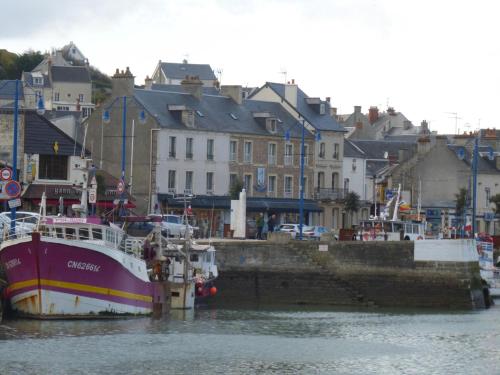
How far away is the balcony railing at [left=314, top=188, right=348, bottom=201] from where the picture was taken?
285 feet

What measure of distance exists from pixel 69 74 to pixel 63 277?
98.9 m

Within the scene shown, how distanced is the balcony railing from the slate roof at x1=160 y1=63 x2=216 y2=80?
47642 mm

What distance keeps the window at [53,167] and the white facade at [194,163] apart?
12714mm

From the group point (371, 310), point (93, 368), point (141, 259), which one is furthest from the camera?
point (371, 310)

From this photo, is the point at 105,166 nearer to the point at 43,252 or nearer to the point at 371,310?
the point at 371,310

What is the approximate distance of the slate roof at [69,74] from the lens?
140m

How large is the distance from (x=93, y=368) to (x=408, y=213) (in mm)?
38802

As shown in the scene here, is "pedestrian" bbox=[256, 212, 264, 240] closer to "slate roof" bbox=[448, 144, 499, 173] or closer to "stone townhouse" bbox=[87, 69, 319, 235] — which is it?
"stone townhouse" bbox=[87, 69, 319, 235]

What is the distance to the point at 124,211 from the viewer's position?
170ft

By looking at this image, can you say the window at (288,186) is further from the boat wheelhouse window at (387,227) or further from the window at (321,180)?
the boat wheelhouse window at (387,227)

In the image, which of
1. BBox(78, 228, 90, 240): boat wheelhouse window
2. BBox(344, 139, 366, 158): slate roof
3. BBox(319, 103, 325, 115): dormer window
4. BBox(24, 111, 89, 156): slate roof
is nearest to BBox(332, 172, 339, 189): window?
BBox(344, 139, 366, 158): slate roof

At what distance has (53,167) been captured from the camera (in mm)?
64438

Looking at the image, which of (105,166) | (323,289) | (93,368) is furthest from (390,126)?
(93,368)

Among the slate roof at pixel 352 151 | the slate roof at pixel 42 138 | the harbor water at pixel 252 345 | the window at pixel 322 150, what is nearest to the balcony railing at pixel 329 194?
the window at pixel 322 150
